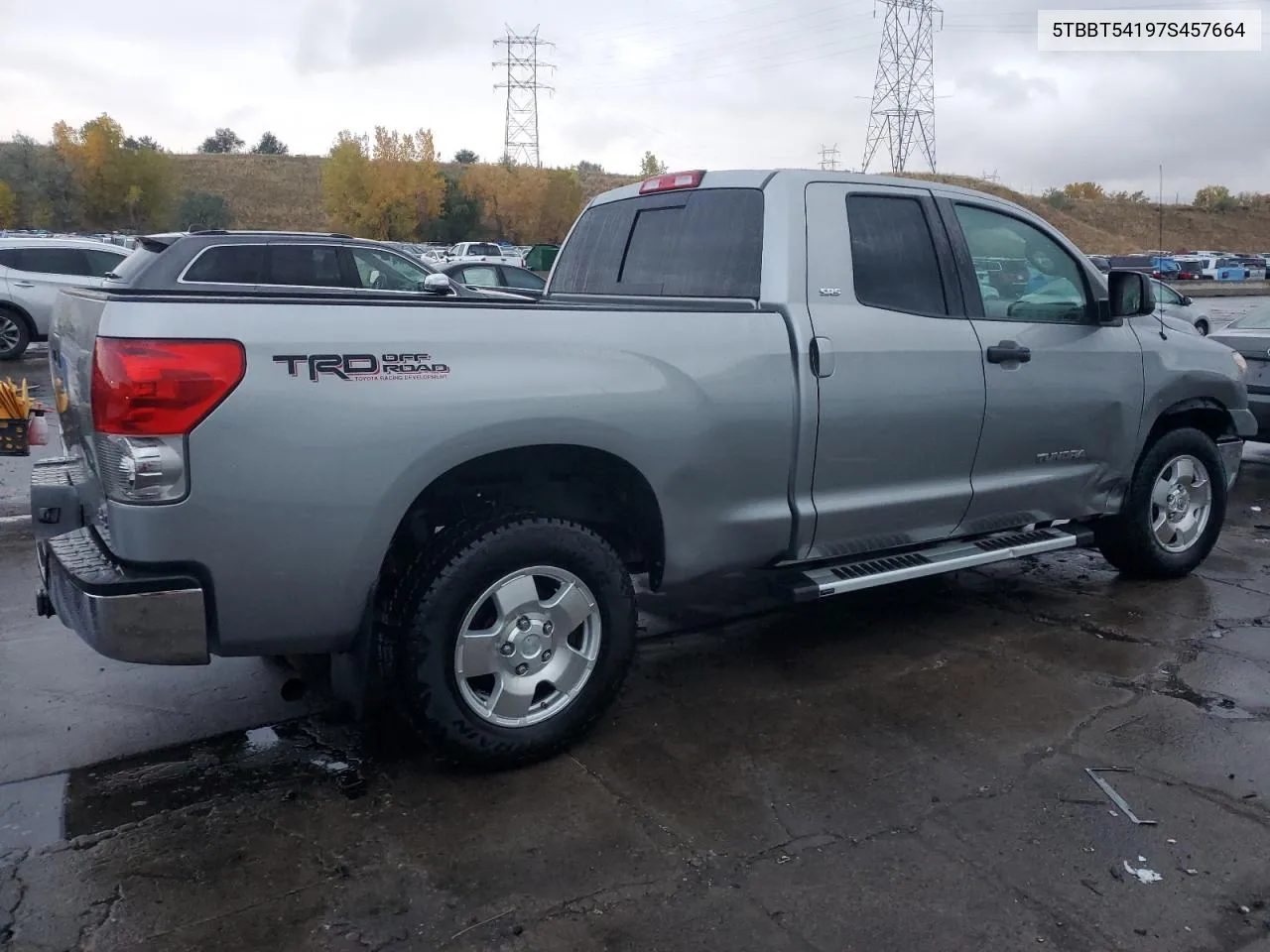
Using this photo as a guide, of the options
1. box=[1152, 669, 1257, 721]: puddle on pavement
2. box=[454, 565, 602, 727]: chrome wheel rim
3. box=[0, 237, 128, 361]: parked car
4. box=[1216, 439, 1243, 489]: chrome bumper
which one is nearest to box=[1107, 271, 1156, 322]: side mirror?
box=[1216, 439, 1243, 489]: chrome bumper

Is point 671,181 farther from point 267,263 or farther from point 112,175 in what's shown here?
point 112,175

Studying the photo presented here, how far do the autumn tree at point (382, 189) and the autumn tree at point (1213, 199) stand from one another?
78.2m

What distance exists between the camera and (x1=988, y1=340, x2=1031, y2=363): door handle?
185 inches

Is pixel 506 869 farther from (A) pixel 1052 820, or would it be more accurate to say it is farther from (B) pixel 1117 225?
(B) pixel 1117 225

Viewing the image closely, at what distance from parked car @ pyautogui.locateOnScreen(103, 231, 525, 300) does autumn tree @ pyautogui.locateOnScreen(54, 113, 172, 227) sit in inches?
2272

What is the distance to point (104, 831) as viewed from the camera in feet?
10.7

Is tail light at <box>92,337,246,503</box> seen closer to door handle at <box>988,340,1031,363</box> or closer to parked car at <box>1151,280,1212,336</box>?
door handle at <box>988,340,1031,363</box>

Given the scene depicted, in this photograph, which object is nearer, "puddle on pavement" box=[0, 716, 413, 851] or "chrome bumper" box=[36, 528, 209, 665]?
"chrome bumper" box=[36, 528, 209, 665]

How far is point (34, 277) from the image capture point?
636 inches

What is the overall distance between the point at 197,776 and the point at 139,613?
0.90m

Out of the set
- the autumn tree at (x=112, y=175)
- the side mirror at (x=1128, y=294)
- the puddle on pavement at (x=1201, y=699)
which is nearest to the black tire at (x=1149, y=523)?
the side mirror at (x=1128, y=294)

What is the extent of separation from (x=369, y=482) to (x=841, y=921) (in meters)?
1.79

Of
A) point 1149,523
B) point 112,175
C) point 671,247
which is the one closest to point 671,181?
point 671,247

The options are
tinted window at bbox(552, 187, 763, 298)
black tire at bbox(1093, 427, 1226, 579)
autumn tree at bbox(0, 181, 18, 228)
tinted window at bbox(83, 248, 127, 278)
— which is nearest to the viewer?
tinted window at bbox(552, 187, 763, 298)
